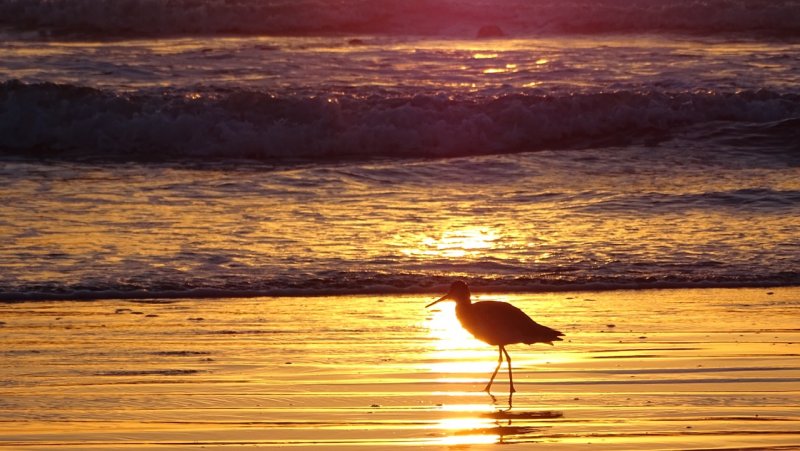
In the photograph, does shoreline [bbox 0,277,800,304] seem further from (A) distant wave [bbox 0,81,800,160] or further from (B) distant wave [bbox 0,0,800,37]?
(B) distant wave [bbox 0,0,800,37]

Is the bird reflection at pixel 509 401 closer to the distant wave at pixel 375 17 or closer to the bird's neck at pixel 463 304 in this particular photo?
the bird's neck at pixel 463 304

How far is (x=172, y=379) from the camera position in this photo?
6.99 metres

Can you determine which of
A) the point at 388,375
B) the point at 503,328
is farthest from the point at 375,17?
the point at 388,375

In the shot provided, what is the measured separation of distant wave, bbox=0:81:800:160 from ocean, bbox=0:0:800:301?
4cm

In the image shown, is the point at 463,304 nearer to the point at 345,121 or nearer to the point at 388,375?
the point at 388,375

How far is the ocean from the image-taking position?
10.3 metres

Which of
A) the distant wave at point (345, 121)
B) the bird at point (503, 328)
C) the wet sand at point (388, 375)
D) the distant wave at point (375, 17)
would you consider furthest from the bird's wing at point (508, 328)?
the distant wave at point (375, 17)

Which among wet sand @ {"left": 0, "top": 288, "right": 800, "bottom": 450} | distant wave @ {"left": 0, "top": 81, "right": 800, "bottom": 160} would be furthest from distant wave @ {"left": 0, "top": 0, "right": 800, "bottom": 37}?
wet sand @ {"left": 0, "top": 288, "right": 800, "bottom": 450}

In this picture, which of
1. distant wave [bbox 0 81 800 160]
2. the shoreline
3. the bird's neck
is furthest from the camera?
distant wave [bbox 0 81 800 160]

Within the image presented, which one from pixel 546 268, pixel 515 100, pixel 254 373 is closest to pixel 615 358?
pixel 254 373

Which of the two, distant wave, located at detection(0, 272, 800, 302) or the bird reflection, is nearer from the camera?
the bird reflection

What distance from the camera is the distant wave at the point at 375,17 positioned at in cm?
2641

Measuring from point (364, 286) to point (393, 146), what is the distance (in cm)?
832

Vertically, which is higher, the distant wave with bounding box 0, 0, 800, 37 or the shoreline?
the distant wave with bounding box 0, 0, 800, 37
